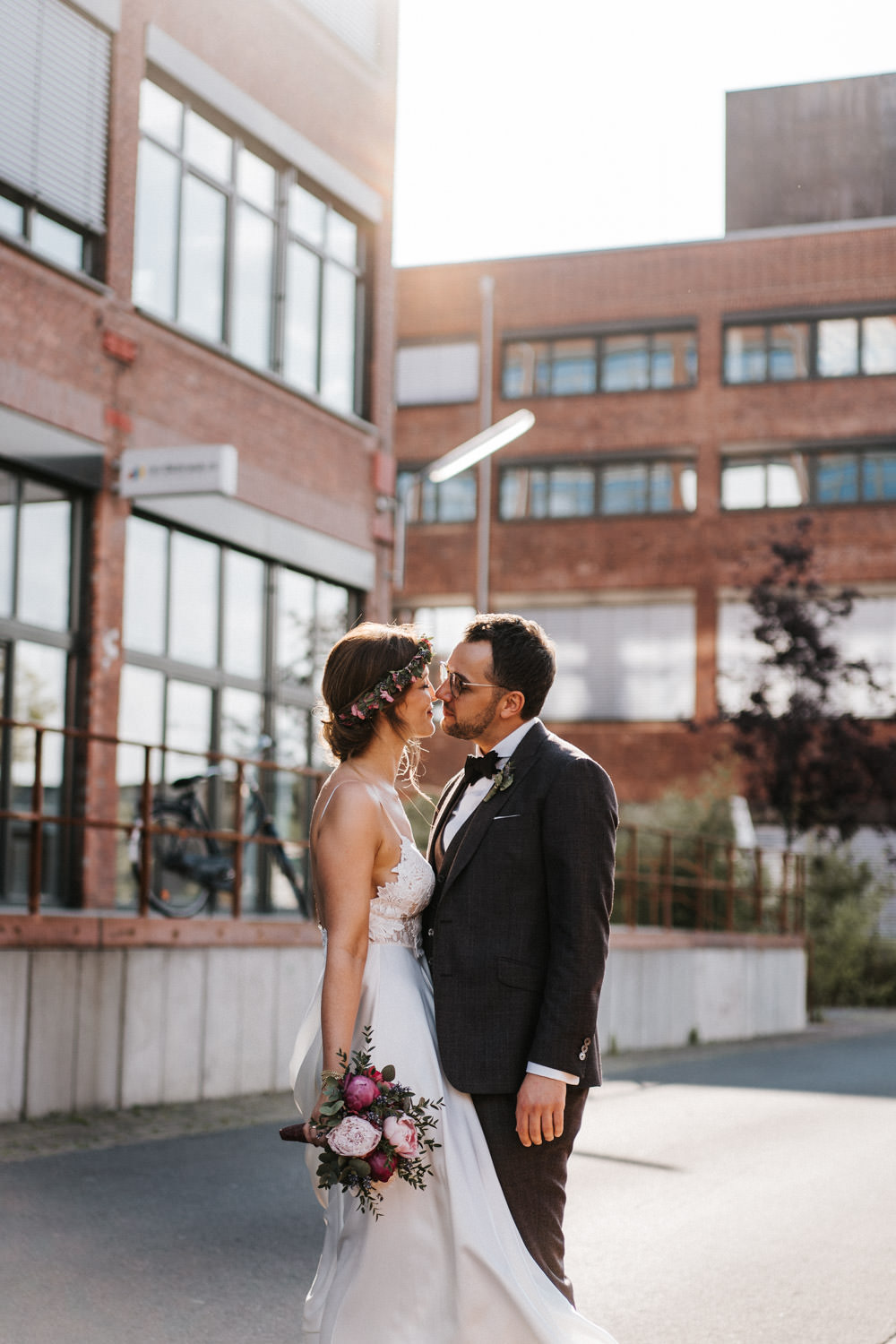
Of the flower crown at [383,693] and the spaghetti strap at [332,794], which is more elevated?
the flower crown at [383,693]

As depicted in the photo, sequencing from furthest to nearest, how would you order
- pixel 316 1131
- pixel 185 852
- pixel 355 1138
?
1. pixel 185 852
2. pixel 316 1131
3. pixel 355 1138

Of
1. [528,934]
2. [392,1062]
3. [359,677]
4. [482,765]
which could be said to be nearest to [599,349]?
[482,765]

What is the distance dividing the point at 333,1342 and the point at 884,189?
27683mm

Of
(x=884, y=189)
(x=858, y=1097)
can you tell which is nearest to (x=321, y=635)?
(x=858, y=1097)

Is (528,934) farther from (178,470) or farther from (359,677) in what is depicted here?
(178,470)

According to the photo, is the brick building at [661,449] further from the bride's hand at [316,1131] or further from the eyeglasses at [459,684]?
the bride's hand at [316,1131]

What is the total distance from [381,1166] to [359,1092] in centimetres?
16

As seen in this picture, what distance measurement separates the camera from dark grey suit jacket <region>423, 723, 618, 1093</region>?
3943 millimetres

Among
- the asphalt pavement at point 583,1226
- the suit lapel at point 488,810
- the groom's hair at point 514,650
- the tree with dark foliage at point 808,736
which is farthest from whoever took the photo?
the tree with dark foliage at point 808,736

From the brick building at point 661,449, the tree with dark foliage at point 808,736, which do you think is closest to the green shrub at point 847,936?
the tree with dark foliage at point 808,736

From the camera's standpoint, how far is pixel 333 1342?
3.95 m

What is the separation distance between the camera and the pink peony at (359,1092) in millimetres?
3830

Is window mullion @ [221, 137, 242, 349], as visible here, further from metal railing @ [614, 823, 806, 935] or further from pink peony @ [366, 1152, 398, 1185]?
pink peony @ [366, 1152, 398, 1185]

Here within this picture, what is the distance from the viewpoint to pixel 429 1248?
3.96m
